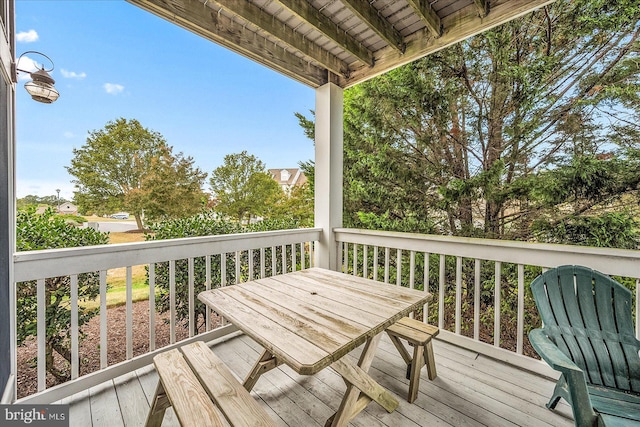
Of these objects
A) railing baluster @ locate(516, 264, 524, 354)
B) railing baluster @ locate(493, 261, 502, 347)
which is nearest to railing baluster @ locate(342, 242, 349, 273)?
railing baluster @ locate(493, 261, 502, 347)

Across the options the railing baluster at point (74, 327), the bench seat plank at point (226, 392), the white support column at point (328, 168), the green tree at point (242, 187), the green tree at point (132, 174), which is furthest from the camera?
the green tree at point (242, 187)

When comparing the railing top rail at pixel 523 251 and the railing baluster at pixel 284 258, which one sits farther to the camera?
the railing baluster at pixel 284 258

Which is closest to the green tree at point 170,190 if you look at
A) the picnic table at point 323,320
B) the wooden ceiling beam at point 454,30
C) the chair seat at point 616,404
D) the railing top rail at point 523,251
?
the picnic table at point 323,320

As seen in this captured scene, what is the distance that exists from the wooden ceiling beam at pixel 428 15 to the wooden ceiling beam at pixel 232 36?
1303 mm

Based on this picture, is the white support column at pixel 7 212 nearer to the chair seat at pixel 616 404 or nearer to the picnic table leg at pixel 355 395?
the picnic table leg at pixel 355 395

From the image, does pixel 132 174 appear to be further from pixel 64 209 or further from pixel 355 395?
pixel 355 395

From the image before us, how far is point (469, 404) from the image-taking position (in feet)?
5.43

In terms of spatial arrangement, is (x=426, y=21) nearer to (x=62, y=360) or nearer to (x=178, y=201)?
(x=178, y=201)

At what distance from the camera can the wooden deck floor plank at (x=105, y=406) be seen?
1.51 metres

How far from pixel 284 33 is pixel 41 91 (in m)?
1.90

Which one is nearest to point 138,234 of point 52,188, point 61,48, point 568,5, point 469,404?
point 52,188

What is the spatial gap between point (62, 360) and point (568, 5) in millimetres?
6404

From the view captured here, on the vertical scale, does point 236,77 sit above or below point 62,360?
above

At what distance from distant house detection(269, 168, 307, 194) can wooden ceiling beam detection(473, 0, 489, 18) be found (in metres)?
3.16
